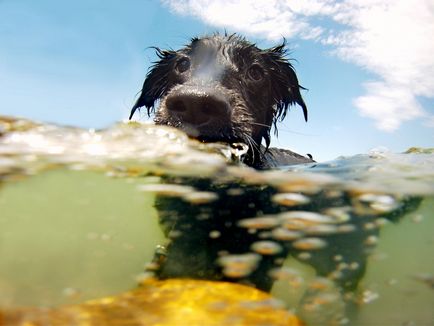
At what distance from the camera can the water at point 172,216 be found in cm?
448

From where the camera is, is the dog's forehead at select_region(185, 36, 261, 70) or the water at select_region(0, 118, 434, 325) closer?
the water at select_region(0, 118, 434, 325)

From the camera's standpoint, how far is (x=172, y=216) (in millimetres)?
4969

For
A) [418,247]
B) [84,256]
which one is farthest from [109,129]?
[418,247]

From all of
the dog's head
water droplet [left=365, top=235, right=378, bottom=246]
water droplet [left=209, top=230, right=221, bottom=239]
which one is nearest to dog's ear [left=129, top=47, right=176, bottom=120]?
the dog's head

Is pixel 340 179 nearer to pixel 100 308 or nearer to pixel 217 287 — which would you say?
pixel 217 287

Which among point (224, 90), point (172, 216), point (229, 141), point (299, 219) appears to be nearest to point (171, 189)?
point (172, 216)

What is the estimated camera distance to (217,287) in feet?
12.7

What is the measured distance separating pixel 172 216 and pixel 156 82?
2.37m

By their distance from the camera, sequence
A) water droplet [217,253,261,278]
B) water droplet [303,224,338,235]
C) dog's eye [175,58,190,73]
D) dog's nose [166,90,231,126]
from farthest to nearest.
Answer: dog's eye [175,58,190,73] → water droplet [303,224,338,235] → water droplet [217,253,261,278] → dog's nose [166,90,231,126]

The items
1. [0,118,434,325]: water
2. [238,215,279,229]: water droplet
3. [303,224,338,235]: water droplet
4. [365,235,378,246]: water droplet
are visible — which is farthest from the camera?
[365,235,378,246]: water droplet

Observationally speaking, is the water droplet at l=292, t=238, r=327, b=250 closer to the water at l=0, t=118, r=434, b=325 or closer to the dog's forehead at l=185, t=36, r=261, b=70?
the water at l=0, t=118, r=434, b=325

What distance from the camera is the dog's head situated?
13.9 ft

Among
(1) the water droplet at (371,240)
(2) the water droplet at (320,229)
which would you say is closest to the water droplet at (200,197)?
(2) the water droplet at (320,229)

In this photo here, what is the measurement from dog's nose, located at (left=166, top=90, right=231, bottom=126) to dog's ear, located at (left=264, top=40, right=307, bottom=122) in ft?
6.57
